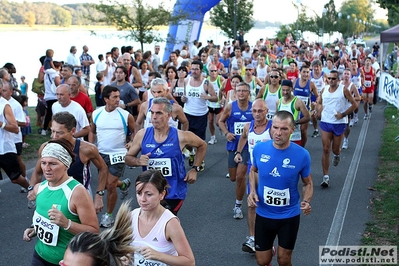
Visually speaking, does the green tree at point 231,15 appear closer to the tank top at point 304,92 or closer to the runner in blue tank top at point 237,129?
the tank top at point 304,92

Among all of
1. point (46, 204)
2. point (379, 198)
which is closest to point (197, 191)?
point (379, 198)

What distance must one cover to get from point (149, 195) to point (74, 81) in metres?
5.40

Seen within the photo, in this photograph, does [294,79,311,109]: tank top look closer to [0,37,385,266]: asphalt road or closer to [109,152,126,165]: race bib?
[0,37,385,266]: asphalt road

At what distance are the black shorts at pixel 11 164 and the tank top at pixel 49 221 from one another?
166 inches

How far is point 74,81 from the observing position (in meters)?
8.80

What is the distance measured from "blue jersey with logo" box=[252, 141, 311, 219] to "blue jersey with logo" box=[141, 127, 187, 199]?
890 millimetres

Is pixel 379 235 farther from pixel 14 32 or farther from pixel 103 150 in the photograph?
pixel 14 32

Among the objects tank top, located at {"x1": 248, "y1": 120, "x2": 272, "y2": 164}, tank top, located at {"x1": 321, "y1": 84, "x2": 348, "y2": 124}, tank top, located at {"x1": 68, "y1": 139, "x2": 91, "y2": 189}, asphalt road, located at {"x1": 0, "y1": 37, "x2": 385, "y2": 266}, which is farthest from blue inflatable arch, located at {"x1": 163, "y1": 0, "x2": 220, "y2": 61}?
tank top, located at {"x1": 68, "y1": 139, "x2": 91, "y2": 189}

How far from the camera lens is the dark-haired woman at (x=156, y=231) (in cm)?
355

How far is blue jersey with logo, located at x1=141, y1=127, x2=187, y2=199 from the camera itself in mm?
5625

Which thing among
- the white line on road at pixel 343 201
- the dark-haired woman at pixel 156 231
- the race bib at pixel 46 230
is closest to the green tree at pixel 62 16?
the white line on road at pixel 343 201

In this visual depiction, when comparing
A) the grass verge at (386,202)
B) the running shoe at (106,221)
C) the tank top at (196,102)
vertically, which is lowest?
the running shoe at (106,221)

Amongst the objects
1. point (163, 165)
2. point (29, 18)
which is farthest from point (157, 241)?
point (29, 18)

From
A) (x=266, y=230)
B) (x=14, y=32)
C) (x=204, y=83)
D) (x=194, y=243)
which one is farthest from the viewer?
(x=14, y=32)
